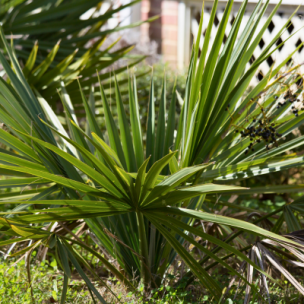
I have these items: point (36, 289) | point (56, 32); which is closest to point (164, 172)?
point (36, 289)

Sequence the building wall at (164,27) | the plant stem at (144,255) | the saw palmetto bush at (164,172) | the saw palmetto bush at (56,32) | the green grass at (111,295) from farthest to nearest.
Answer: the building wall at (164,27) < the saw palmetto bush at (56,32) < the green grass at (111,295) < the plant stem at (144,255) < the saw palmetto bush at (164,172)

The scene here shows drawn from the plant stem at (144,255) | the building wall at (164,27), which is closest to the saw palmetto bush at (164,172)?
the plant stem at (144,255)

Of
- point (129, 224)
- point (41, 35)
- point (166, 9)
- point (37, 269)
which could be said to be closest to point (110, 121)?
point (129, 224)

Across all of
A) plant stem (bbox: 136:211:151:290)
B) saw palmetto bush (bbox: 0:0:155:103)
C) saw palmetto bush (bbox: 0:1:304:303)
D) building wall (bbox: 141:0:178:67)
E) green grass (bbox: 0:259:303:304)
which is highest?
building wall (bbox: 141:0:178:67)

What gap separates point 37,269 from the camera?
1.80 metres

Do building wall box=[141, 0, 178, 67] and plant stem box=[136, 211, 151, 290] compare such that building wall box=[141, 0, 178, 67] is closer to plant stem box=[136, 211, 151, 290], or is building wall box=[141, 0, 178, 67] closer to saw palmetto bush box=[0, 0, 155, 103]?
saw palmetto bush box=[0, 0, 155, 103]

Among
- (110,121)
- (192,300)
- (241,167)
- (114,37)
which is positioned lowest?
(192,300)

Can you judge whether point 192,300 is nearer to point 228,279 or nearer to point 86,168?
point 228,279

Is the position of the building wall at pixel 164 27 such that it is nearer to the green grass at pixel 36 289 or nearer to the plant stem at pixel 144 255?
the green grass at pixel 36 289

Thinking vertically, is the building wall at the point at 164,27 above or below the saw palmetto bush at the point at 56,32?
above

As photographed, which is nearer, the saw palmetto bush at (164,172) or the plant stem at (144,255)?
the saw palmetto bush at (164,172)

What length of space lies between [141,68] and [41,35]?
5.83 feet

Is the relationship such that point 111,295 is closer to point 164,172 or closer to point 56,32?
point 164,172

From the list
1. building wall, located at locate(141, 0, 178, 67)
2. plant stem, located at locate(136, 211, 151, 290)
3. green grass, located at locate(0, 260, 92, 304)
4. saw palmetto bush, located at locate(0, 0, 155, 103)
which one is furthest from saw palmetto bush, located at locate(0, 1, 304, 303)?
building wall, located at locate(141, 0, 178, 67)
